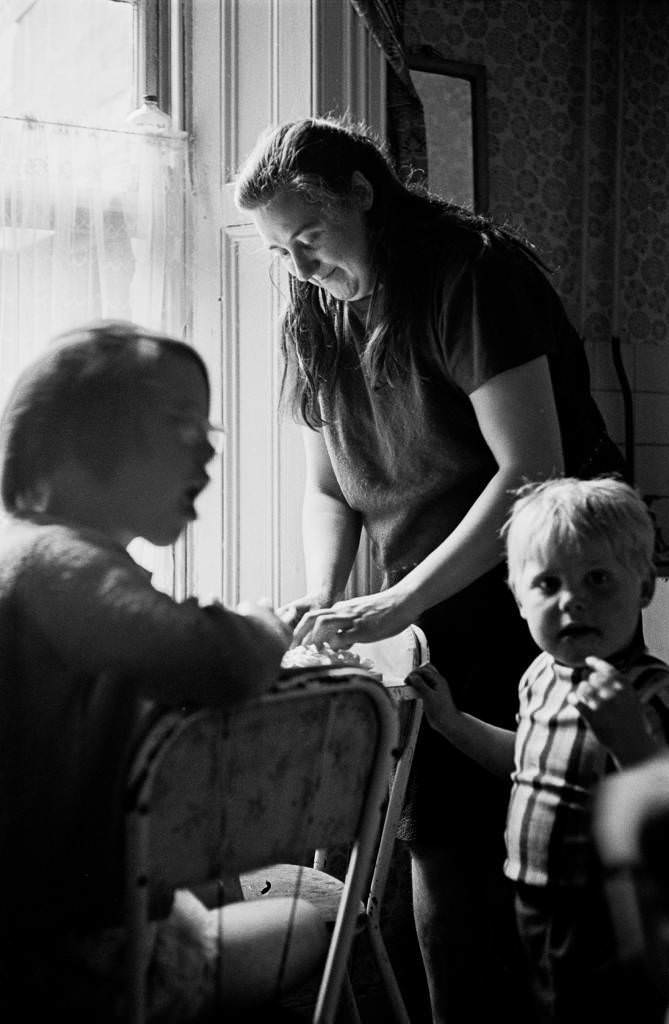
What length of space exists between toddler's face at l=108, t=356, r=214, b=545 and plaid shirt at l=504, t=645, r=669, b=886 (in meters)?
0.49

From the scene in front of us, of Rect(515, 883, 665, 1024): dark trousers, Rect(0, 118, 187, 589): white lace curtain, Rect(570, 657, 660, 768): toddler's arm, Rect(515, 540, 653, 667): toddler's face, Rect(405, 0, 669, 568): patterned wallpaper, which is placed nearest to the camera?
Rect(515, 883, 665, 1024): dark trousers

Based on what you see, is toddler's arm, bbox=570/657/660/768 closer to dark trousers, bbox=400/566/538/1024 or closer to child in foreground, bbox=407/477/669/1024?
child in foreground, bbox=407/477/669/1024

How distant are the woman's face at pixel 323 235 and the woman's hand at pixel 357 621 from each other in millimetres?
466

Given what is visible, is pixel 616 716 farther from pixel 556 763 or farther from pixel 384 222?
pixel 384 222

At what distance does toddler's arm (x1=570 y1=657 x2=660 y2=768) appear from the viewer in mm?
1161

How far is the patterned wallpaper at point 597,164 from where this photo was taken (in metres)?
→ 3.33

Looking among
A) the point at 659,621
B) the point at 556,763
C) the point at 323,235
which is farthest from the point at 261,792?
the point at 659,621

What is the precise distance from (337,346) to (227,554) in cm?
81

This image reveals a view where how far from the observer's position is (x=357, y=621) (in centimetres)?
157

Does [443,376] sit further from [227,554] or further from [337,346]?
[227,554]

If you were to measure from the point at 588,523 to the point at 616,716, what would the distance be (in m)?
0.22

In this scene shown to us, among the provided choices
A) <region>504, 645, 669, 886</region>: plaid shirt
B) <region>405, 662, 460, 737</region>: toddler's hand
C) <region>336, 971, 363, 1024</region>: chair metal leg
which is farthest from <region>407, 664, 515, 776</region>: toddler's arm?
<region>336, 971, 363, 1024</region>: chair metal leg

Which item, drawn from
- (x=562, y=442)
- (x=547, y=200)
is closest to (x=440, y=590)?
(x=562, y=442)

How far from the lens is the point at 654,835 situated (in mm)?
689
